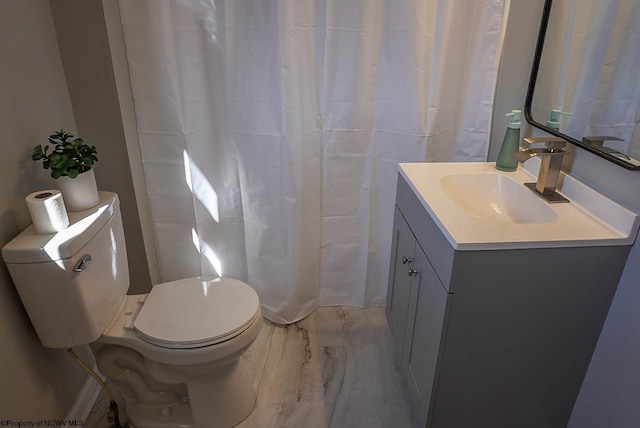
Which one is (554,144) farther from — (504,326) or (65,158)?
(65,158)

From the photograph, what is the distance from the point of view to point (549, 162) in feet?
4.56

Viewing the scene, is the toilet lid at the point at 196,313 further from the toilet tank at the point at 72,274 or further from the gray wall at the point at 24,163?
the gray wall at the point at 24,163

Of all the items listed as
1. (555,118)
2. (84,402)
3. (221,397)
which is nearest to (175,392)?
(221,397)

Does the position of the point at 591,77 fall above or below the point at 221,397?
above

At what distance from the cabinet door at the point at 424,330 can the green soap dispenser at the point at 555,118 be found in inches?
24.2

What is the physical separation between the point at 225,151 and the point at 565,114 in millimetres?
1301

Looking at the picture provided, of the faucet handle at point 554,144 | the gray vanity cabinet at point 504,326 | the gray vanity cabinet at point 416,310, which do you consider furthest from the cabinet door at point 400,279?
the faucet handle at point 554,144

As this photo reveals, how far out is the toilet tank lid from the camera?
1.25 metres

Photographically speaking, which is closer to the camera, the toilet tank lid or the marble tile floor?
the toilet tank lid

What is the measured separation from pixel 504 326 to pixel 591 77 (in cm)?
78

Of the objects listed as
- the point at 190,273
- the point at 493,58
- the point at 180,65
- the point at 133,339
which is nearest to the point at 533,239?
the point at 493,58

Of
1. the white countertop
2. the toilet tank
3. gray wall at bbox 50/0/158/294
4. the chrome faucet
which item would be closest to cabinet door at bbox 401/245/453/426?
the white countertop

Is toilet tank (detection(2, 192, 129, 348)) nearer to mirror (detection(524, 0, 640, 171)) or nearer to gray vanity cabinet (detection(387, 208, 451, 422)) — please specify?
gray vanity cabinet (detection(387, 208, 451, 422))

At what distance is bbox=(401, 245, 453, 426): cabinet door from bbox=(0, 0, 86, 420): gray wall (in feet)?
4.03
